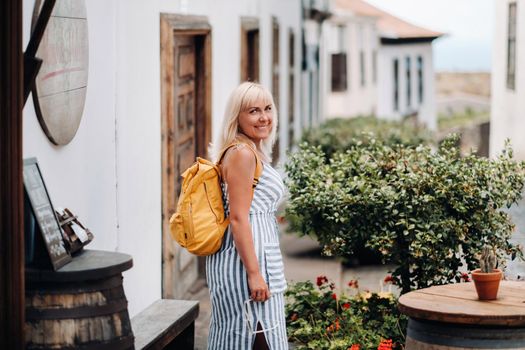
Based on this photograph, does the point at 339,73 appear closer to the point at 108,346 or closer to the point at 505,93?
the point at 505,93

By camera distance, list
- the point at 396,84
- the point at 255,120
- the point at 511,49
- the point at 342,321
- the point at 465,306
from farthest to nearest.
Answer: the point at 396,84 → the point at 511,49 → the point at 342,321 → the point at 255,120 → the point at 465,306

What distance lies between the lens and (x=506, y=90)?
2159cm

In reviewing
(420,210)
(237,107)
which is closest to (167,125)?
(420,210)

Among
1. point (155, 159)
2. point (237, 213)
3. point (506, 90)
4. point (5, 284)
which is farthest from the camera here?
point (506, 90)

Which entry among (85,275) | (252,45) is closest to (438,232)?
(85,275)

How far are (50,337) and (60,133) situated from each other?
1.50 m

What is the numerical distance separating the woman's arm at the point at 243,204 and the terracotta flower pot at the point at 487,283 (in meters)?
0.95

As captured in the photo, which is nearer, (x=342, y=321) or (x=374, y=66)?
(x=342, y=321)

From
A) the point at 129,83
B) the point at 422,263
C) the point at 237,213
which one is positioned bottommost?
the point at 422,263

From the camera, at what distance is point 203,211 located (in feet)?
17.0

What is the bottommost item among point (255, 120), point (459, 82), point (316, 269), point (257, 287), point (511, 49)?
point (316, 269)

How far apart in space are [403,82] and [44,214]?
3545 cm

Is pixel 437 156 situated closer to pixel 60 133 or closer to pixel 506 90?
pixel 60 133

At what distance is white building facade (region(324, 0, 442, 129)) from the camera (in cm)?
3216
